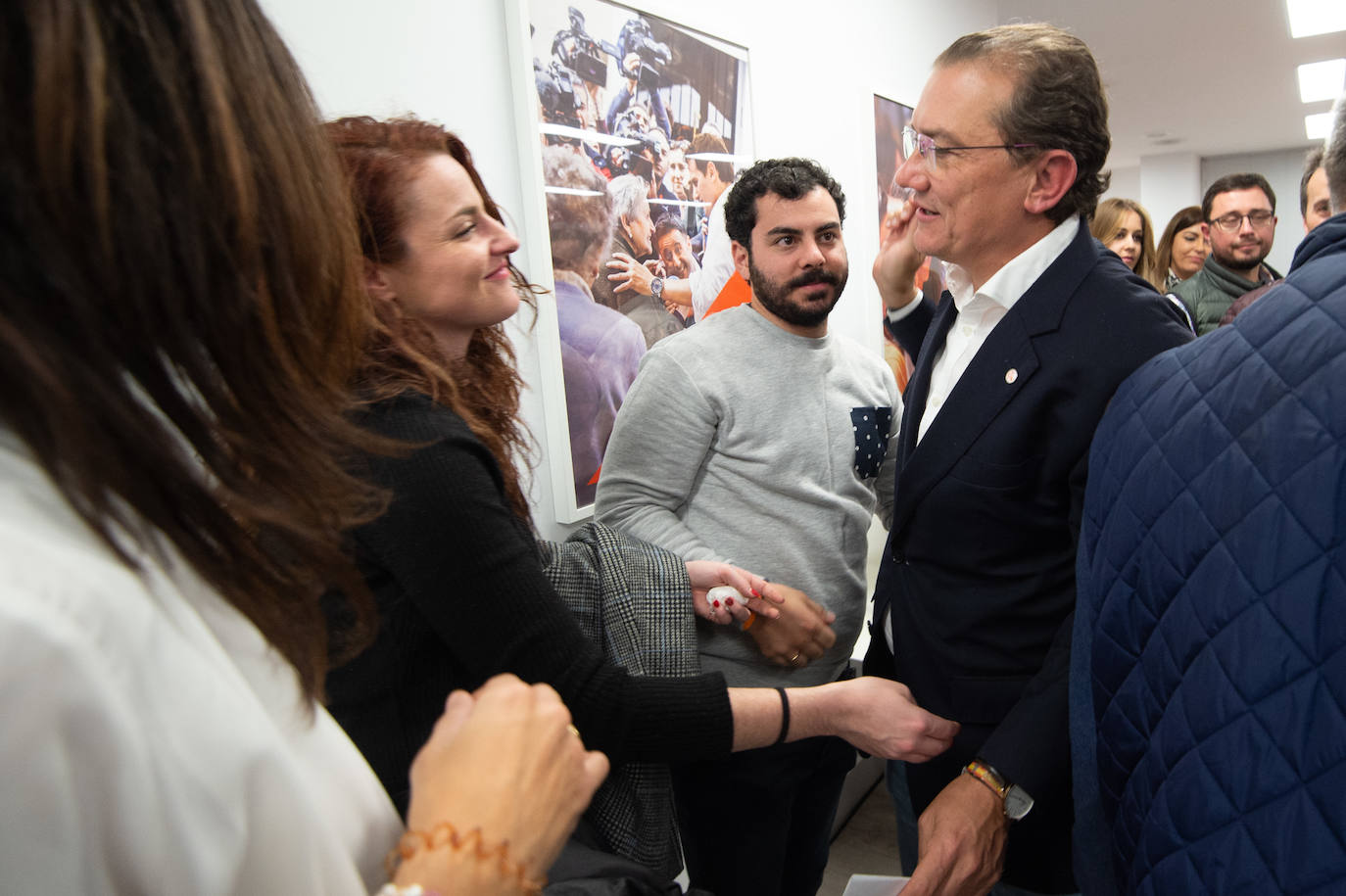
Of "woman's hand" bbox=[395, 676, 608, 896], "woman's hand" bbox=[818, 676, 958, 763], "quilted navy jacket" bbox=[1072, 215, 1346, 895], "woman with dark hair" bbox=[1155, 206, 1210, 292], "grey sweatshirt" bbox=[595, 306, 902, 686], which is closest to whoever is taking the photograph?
"woman's hand" bbox=[395, 676, 608, 896]

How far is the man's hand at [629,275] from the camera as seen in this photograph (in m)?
2.25

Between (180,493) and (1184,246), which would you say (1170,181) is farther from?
(180,493)

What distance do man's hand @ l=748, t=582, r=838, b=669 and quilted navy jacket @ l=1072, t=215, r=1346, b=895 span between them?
0.75m

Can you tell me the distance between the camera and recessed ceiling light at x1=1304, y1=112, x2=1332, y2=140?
1148 centimetres

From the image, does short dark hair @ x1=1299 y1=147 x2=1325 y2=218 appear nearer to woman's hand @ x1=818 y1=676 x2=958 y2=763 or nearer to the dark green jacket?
the dark green jacket

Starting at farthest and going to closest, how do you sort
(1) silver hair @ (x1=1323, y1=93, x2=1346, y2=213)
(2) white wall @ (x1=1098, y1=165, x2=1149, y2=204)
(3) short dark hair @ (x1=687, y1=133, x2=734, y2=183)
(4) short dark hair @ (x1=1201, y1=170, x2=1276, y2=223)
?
(2) white wall @ (x1=1098, y1=165, x2=1149, y2=204) < (4) short dark hair @ (x1=1201, y1=170, x2=1276, y2=223) < (3) short dark hair @ (x1=687, y1=133, x2=734, y2=183) < (1) silver hair @ (x1=1323, y1=93, x2=1346, y2=213)

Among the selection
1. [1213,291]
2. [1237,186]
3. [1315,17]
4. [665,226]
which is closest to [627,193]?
[665,226]

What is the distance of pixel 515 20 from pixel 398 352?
3.80 feet

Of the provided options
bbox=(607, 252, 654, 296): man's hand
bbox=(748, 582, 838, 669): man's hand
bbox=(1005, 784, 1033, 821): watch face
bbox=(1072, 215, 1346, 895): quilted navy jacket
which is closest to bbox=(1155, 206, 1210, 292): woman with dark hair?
bbox=(607, 252, 654, 296): man's hand

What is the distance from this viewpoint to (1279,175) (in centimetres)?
1495

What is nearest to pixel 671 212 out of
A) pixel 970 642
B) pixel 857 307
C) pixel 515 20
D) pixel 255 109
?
pixel 515 20

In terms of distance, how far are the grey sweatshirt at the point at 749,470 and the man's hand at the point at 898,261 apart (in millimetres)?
293

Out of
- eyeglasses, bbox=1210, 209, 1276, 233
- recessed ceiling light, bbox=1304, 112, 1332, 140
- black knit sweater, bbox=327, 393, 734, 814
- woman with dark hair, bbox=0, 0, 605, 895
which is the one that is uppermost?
recessed ceiling light, bbox=1304, 112, 1332, 140

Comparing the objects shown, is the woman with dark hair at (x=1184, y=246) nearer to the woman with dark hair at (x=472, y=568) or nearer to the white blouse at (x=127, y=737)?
the woman with dark hair at (x=472, y=568)
